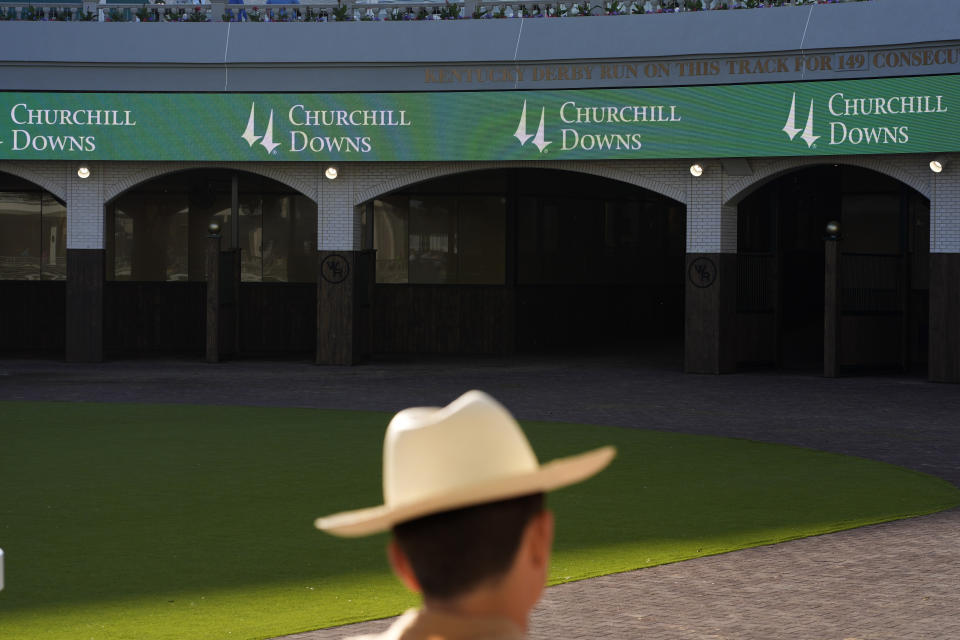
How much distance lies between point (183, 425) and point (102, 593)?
9.31m

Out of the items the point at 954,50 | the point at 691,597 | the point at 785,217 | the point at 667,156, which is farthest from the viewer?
the point at 785,217

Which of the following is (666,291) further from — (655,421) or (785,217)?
(655,421)

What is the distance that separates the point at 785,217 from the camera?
104ft

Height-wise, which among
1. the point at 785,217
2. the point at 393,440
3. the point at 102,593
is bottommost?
the point at 102,593

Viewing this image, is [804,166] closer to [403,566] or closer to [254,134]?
[254,134]

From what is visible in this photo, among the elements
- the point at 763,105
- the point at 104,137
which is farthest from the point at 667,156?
the point at 104,137

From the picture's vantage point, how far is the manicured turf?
8.26 metres

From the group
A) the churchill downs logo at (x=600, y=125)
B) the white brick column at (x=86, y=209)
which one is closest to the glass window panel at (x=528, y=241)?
the churchill downs logo at (x=600, y=125)

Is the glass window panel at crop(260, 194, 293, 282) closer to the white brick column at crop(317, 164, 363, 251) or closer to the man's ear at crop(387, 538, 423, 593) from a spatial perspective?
the white brick column at crop(317, 164, 363, 251)

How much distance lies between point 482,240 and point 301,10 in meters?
6.86

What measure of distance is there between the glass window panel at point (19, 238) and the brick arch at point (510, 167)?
8.95 meters

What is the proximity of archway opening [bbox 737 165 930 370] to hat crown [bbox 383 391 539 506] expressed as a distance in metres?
23.8

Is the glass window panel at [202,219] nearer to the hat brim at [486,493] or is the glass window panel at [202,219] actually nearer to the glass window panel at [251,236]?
the glass window panel at [251,236]

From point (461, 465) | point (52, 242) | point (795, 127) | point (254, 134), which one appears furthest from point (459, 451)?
point (52, 242)
